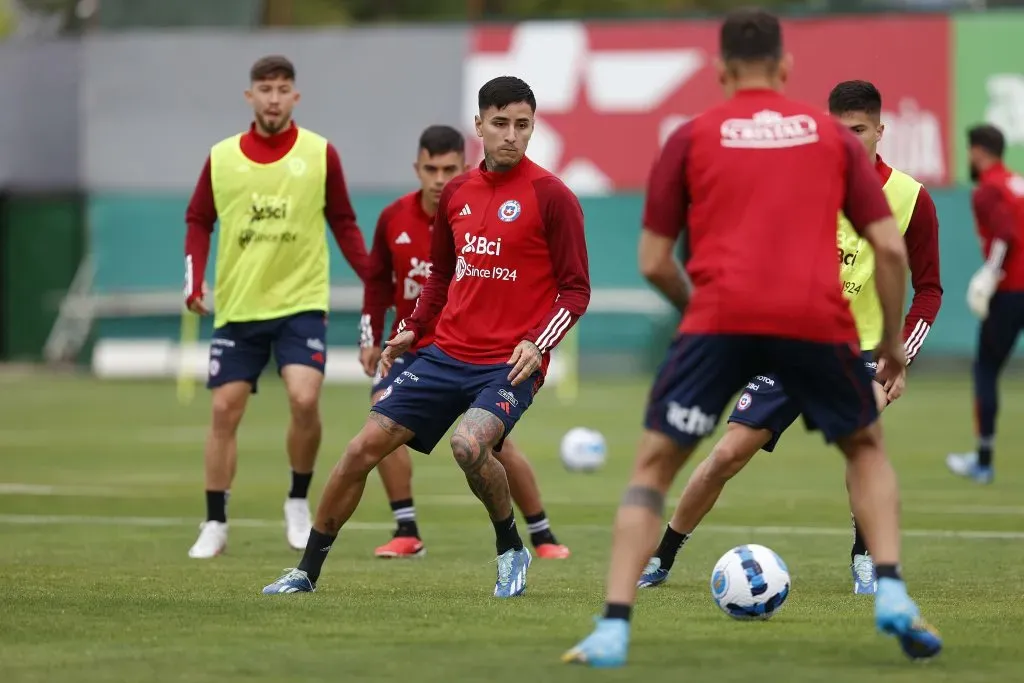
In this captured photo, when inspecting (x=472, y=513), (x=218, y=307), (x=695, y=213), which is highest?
(x=695, y=213)

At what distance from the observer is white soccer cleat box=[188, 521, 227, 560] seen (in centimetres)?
1067

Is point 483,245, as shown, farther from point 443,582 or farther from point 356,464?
point 443,582

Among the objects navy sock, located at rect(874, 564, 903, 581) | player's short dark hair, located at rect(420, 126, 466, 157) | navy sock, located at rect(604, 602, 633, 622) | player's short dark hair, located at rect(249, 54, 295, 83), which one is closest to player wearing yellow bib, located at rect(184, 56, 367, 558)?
player's short dark hair, located at rect(249, 54, 295, 83)

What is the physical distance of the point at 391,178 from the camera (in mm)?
31438

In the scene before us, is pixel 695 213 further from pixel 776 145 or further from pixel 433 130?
pixel 433 130

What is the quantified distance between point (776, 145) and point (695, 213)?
38 centimetres

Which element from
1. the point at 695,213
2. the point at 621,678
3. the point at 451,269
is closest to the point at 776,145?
the point at 695,213

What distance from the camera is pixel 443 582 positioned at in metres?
9.38

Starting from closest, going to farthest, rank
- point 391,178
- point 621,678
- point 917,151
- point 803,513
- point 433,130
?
point 621,678 < point 433,130 < point 803,513 < point 917,151 < point 391,178

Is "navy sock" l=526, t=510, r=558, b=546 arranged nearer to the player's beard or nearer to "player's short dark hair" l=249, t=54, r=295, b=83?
the player's beard

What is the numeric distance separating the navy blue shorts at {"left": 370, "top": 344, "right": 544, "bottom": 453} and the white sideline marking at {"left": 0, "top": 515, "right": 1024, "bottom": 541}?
3.81 m

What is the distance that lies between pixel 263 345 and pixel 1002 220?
301 inches

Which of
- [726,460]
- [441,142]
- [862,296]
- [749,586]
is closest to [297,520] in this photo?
[441,142]

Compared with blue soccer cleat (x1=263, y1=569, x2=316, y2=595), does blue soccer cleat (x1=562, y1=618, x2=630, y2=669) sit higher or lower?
higher
